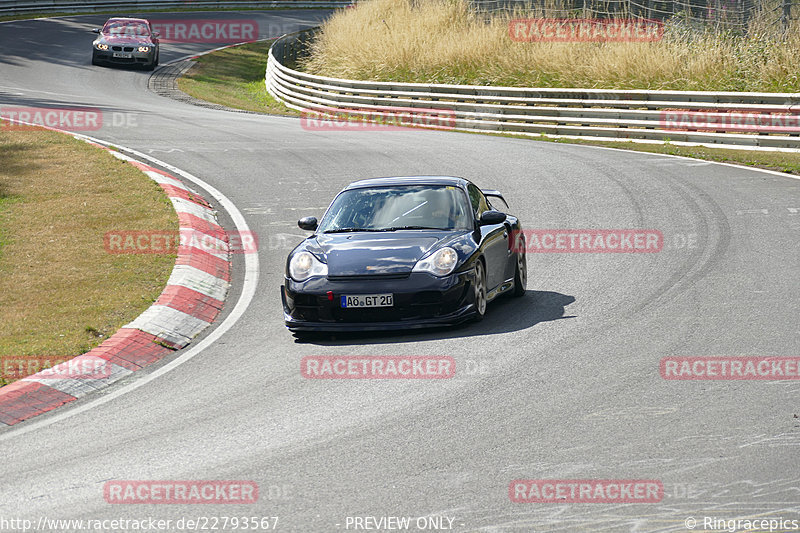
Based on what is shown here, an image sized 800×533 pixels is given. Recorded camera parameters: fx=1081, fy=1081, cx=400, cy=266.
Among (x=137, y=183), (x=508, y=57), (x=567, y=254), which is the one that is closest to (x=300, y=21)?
(x=508, y=57)

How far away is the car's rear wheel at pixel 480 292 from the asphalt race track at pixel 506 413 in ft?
0.48

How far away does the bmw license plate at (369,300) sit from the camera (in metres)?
9.36

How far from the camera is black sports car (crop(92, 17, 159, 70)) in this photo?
121 ft

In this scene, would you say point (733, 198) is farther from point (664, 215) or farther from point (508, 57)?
point (508, 57)

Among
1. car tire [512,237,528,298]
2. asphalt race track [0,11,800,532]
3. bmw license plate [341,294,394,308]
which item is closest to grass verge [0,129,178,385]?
asphalt race track [0,11,800,532]

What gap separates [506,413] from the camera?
23.2 feet

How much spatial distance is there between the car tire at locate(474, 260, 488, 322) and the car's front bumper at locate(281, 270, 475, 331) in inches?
6.1

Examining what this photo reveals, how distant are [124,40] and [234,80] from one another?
4.39 metres

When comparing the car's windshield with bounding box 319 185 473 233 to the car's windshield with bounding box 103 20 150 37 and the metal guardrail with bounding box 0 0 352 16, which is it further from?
the metal guardrail with bounding box 0 0 352 16

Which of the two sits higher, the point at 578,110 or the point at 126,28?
the point at 126,28

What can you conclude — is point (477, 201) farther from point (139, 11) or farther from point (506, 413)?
point (139, 11)

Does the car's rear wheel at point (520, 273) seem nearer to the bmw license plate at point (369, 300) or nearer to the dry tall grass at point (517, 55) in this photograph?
the bmw license plate at point (369, 300)

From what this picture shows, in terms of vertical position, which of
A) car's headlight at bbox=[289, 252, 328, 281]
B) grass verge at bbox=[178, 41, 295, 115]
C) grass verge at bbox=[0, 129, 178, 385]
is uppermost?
car's headlight at bbox=[289, 252, 328, 281]

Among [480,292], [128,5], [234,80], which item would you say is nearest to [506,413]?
[480,292]
